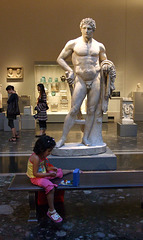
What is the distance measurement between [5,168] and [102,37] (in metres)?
8.75

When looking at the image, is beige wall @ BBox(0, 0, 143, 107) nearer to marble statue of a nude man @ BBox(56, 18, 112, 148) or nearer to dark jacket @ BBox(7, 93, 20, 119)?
dark jacket @ BBox(7, 93, 20, 119)

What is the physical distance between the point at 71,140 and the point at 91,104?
9.83 feet

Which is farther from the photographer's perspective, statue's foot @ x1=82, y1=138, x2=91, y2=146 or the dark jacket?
the dark jacket

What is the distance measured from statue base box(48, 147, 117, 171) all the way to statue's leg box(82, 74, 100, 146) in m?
0.34

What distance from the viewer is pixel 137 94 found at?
12.3 metres

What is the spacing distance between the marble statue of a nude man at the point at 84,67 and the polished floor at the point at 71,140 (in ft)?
3.75

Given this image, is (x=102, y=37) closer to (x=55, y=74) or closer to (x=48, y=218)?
(x=55, y=74)

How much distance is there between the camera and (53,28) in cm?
1225

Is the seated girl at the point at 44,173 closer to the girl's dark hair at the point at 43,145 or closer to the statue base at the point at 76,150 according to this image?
the girl's dark hair at the point at 43,145

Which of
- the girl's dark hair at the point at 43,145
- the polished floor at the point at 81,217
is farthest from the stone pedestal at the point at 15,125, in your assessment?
the girl's dark hair at the point at 43,145

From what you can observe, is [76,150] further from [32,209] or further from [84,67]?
[32,209]

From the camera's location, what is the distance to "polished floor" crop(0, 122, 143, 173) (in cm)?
582

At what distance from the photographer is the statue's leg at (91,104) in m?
5.28

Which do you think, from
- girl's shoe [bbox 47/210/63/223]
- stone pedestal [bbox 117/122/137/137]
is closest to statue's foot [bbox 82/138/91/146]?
girl's shoe [bbox 47/210/63/223]
